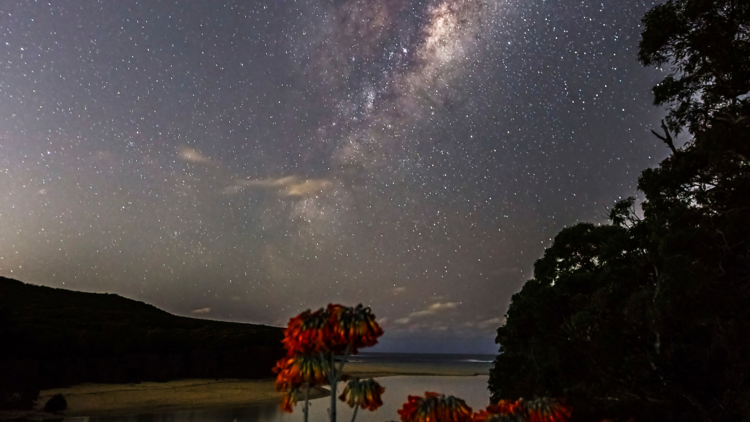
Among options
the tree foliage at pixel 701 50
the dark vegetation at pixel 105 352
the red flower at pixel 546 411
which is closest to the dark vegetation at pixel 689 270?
the tree foliage at pixel 701 50

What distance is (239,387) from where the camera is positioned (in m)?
72.5

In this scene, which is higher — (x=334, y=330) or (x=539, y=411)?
(x=334, y=330)

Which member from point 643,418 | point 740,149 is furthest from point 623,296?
point 740,149

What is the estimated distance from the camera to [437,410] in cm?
352

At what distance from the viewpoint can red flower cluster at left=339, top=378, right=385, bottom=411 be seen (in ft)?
11.5

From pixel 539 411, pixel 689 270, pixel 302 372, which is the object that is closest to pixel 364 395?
pixel 302 372

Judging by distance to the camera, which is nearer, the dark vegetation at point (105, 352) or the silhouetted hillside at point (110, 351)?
the dark vegetation at point (105, 352)

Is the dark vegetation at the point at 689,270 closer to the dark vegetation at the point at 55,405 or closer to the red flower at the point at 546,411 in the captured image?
the red flower at the point at 546,411

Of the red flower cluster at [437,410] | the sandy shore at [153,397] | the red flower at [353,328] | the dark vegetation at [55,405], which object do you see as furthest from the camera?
the sandy shore at [153,397]

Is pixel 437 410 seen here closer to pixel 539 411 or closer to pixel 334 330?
pixel 334 330

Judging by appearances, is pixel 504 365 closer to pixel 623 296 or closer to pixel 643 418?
pixel 623 296

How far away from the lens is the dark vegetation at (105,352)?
170 ft

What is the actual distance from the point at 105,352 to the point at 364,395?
75.7m

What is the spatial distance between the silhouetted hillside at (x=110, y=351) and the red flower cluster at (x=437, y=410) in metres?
56.0
